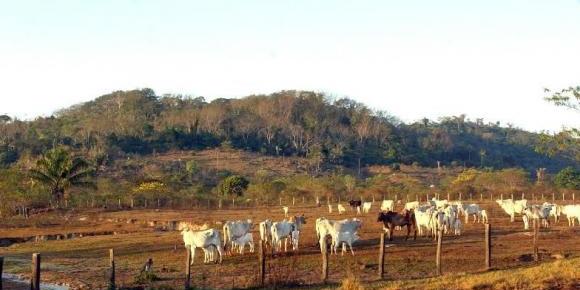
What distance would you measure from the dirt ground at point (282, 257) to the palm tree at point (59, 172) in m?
17.4

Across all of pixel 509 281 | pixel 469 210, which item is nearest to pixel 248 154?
pixel 469 210

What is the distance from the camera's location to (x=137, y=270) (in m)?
24.6

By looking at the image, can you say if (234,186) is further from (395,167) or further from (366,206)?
(395,167)

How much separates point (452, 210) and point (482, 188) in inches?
1489

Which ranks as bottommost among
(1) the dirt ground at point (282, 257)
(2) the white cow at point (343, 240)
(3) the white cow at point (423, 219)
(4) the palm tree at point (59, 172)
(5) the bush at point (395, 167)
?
(1) the dirt ground at point (282, 257)

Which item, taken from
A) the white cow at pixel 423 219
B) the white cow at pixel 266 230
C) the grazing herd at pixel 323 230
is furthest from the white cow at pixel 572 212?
the white cow at pixel 266 230

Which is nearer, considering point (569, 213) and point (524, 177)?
point (569, 213)

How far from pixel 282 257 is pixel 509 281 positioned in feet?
34.9

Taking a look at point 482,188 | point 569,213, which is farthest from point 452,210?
point 482,188

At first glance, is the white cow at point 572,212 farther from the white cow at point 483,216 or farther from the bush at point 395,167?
the bush at point 395,167

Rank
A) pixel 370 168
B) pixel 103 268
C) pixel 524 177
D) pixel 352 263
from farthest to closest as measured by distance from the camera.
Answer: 1. pixel 370 168
2. pixel 524 177
3. pixel 103 268
4. pixel 352 263

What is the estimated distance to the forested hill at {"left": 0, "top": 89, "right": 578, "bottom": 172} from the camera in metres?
110

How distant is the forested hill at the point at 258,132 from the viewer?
110500 millimetres

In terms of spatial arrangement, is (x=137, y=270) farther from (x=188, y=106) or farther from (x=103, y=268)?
(x=188, y=106)
